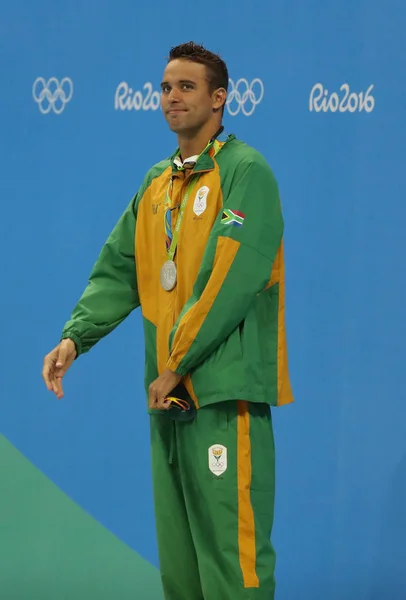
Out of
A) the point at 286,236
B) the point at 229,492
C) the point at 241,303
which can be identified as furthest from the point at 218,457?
the point at 286,236

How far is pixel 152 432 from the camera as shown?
240cm

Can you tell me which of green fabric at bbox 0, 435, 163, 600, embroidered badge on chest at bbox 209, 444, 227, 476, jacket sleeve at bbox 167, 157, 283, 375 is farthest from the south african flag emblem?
green fabric at bbox 0, 435, 163, 600

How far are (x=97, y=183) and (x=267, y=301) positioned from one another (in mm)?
1075

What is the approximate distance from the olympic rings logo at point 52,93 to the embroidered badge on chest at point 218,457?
1.36m

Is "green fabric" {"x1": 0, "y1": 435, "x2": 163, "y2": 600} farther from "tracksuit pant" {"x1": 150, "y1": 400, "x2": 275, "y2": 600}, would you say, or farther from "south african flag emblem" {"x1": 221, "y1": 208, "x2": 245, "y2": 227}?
"south african flag emblem" {"x1": 221, "y1": 208, "x2": 245, "y2": 227}

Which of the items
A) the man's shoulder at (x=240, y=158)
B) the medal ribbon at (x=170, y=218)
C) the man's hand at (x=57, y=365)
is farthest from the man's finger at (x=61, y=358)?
the man's shoulder at (x=240, y=158)

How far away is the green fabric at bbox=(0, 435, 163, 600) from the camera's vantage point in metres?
3.29

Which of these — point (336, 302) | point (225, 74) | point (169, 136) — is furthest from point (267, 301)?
point (169, 136)

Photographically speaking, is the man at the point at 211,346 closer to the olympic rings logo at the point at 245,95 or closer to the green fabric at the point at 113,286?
the green fabric at the point at 113,286

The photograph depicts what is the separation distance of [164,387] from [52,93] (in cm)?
131

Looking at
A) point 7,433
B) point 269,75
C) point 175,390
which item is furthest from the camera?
point 7,433

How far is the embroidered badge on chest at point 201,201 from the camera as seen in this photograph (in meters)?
2.28

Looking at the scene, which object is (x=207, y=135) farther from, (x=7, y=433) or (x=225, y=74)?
(x=7, y=433)

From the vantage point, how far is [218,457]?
2.26m
